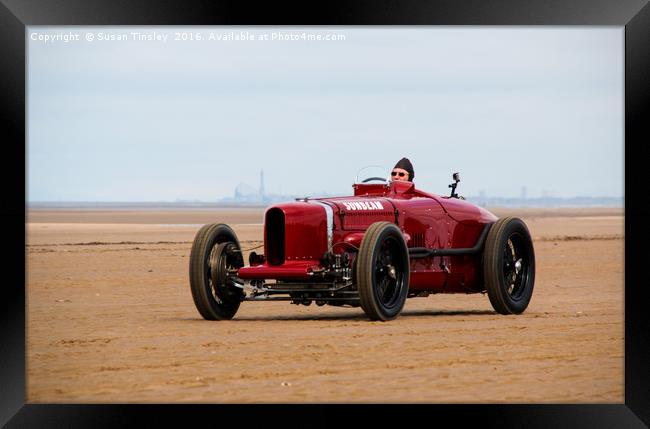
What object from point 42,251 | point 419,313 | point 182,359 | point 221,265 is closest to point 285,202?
point 221,265

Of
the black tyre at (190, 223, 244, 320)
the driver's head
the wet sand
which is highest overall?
the driver's head

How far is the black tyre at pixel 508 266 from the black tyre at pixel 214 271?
313 cm

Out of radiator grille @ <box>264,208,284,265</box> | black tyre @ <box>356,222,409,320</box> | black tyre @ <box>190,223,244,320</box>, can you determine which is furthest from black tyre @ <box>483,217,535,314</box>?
black tyre @ <box>190,223,244,320</box>

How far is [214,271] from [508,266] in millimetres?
4023

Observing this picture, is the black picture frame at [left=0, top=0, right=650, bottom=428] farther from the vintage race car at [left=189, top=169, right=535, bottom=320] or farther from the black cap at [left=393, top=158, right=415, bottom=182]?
the black cap at [left=393, top=158, right=415, bottom=182]

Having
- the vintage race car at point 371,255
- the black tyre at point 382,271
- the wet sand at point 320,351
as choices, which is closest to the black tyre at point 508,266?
the vintage race car at point 371,255

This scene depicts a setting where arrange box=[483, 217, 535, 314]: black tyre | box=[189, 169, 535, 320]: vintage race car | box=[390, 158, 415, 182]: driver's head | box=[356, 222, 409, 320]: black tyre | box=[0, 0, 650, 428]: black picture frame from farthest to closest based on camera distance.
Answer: box=[390, 158, 415, 182]: driver's head
box=[483, 217, 535, 314]: black tyre
box=[189, 169, 535, 320]: vintage race car
box=[356, 222, 409, 320]: black tyre
box=[0, 0, 650, 428]: black picture frame

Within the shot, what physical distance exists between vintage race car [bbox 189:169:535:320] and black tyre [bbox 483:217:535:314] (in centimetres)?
1

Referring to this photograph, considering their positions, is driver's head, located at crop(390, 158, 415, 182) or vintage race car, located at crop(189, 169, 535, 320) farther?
driver's head, located at crop(390, 158, 415, 182)

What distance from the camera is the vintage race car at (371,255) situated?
16781 mm

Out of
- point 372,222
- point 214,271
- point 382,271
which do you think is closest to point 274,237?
point 214,271

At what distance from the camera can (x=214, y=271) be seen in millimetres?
17312

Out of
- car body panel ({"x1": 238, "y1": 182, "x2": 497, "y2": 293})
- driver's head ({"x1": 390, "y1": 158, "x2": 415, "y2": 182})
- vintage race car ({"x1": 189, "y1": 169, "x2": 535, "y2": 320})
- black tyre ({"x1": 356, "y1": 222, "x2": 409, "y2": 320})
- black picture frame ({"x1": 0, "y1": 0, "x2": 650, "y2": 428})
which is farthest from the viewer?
driver's head ({"x1": 390, "y1": 158, "x2": 415, "y2": 182})

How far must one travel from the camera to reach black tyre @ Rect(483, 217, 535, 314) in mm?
18312
